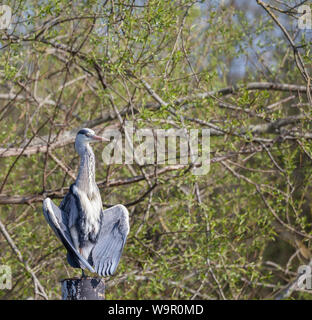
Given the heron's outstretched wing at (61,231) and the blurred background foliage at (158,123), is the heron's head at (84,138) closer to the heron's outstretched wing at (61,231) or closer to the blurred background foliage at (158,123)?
the heron's outstretched wing at (61,231)

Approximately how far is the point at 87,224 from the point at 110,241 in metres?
0.22

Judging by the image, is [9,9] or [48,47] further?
[48,47]

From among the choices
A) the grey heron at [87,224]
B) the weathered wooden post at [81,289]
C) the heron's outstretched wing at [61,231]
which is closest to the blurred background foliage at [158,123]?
the grey heron at [87,224]

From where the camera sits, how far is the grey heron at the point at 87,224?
325 cm

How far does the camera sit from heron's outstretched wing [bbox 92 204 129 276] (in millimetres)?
3332

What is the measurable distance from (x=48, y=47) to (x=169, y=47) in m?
1.39

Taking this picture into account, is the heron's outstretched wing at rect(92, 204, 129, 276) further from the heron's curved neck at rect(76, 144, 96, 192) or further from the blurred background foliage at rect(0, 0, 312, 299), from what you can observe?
the blurred background foliage at rect(0, 0, 312, 299)

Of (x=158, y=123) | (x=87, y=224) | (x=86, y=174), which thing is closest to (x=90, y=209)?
(x=87, y=224)

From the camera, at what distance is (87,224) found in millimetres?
3303

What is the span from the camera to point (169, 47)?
17.5ft

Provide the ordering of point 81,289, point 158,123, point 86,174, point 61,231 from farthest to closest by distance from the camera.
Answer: point 158,123
point 86,174
point 61,231
point 81,289

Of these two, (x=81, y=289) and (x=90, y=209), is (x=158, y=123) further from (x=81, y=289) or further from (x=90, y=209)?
(x=81, y=289)
